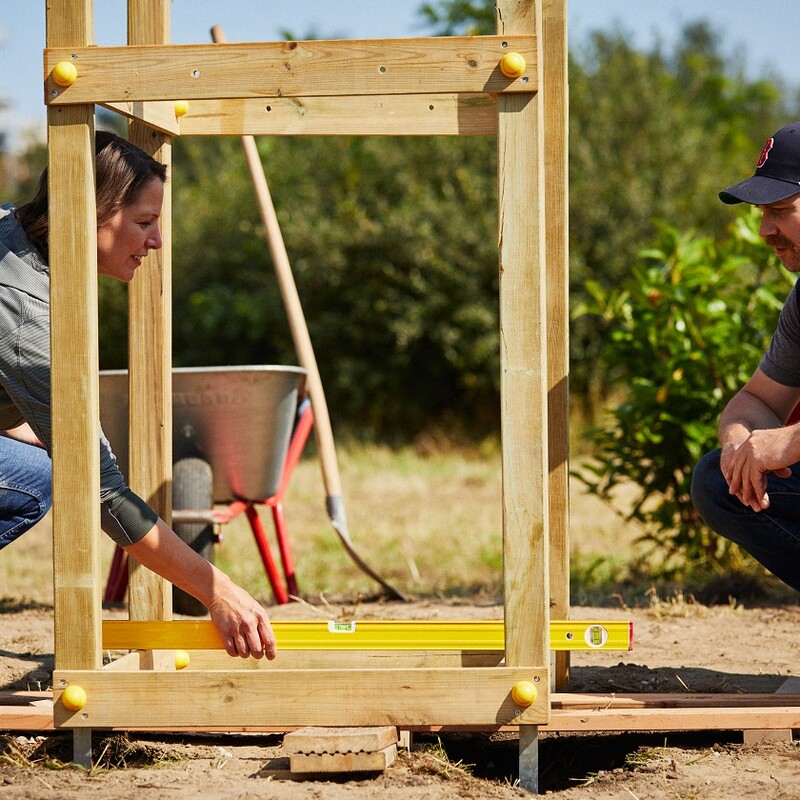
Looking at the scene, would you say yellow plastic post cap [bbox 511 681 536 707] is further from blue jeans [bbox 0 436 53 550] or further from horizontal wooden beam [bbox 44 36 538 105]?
blue jeans [bbox 0 436 53 550]

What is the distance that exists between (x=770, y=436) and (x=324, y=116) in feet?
4.64

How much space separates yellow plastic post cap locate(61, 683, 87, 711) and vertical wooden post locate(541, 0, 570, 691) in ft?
3.85

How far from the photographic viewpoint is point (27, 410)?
7.57 ft

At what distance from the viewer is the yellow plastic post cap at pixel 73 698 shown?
7.12 feet

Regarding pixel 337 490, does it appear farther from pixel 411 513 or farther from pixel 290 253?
pixel 290 253

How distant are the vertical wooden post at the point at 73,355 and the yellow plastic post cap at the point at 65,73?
0.05 meters

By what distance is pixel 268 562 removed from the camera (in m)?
4.16

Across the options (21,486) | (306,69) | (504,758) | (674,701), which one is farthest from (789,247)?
(21,486)

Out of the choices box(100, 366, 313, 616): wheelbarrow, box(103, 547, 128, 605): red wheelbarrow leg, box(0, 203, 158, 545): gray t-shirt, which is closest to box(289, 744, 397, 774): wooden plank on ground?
box(0, 203, 158, 545): gray t-shirt

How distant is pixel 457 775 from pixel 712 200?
9.33 m

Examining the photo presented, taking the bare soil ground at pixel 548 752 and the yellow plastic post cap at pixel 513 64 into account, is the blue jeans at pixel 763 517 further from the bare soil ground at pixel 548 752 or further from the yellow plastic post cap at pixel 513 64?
the yellow plastic post cap at pixel 513 64

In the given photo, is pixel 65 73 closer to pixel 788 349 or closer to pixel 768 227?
pixel 768 227

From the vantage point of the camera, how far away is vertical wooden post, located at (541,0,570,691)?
264 cm

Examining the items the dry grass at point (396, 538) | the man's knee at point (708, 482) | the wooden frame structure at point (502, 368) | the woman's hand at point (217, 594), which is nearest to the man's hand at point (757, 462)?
the man's knee at point (708, 482)
